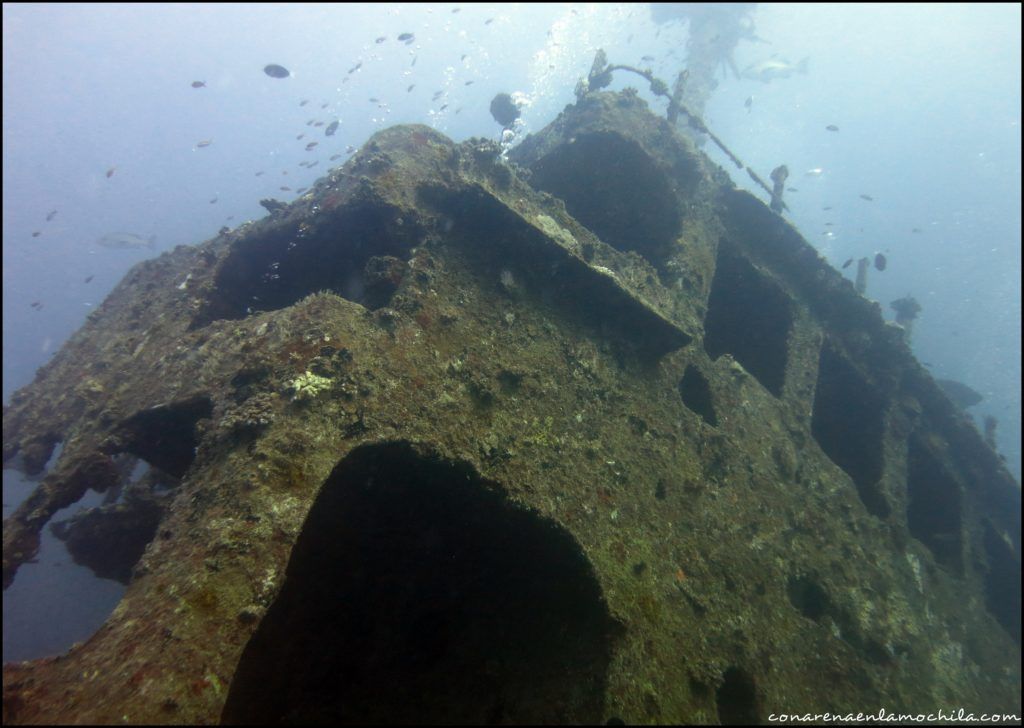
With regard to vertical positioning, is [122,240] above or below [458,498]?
above

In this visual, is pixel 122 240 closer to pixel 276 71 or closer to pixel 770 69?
pixel 276 71

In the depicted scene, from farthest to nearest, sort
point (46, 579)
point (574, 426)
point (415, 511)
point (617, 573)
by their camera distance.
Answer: point (46, 579), point (574, 426), point (415, 511), point (617, 573)

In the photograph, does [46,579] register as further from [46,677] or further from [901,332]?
[901,332]

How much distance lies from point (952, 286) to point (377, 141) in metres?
145

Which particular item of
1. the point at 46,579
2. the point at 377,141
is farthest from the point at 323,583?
the point at 46,579

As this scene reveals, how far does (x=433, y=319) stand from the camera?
4.66 m

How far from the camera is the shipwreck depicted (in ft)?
10.1

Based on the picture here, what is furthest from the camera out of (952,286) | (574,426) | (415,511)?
(952,286)

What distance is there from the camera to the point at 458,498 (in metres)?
4.33

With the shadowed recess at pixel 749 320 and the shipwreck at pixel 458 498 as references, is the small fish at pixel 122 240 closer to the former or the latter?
the shipwreck at pixel 458 498

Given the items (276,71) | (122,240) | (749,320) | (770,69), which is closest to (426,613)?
(749,320)

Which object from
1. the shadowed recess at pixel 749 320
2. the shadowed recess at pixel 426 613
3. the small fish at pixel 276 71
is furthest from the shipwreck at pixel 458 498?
the small fish at pixel 276 71

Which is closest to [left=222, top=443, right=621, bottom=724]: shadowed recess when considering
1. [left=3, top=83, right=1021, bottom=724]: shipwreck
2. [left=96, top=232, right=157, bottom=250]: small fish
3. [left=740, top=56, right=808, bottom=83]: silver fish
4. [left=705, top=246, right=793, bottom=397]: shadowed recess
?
[left=3, top=83, right=1021, bottom=724]: shipwreck

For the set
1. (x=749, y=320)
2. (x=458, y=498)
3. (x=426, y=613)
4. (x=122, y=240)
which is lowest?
(x=426, y=613)
